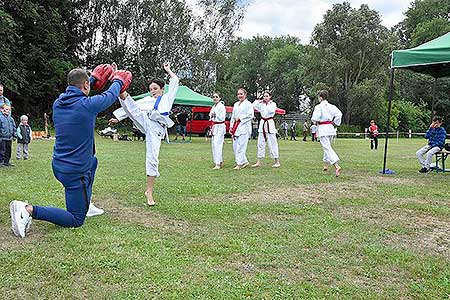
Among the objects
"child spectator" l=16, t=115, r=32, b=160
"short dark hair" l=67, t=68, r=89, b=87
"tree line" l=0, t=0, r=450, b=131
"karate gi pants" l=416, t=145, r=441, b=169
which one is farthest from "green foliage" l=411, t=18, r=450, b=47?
"short dark hair" l=67, t=68, r=89, b=87

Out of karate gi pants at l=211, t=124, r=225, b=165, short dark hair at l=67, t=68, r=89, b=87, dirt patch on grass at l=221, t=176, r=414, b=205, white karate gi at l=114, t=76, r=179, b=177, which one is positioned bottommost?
dirt patch on grass at l=221, t=176, r=414, b=205

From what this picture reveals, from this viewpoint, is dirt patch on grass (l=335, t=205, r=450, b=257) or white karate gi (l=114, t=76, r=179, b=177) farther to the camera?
white karate gi (l=114, t=76, r=179, b=177)

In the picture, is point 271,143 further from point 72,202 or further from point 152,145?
point 72,202

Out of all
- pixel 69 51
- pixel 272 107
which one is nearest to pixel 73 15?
pixel 69 51

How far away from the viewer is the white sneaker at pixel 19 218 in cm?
413

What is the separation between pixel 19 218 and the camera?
4148 millimetres

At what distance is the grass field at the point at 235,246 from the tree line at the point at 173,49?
2484cm

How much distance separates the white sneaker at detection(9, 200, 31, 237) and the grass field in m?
0.11

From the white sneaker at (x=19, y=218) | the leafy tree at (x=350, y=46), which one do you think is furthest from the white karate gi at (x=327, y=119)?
the leafy tree at (x=350, y=46)

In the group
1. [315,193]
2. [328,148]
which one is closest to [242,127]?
[328,148]

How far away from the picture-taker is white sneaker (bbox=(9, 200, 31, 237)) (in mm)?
4134

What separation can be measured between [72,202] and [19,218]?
530 millimetres

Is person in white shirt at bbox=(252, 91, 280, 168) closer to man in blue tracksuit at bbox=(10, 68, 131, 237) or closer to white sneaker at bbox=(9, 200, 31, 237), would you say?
man in blue tracksuit at bbox=(10, 68, 131, 237)

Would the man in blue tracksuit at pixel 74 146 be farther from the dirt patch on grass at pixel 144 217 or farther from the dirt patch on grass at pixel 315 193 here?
the dirt patch on grass at pixel 315 193
